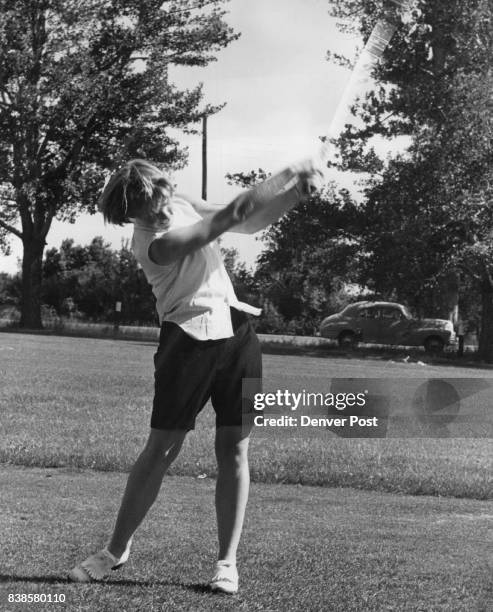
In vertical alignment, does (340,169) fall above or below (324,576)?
above

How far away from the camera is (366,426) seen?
1112 cm

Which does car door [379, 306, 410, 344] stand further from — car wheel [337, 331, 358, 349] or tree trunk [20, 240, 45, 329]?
tree trunk [20, 240, 45, 329]

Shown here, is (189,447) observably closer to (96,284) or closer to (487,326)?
(487,326)

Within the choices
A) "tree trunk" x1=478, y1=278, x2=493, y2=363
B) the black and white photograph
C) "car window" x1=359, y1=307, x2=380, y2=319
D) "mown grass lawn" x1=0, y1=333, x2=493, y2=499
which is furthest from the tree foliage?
"mown grass lawn" x1=0, y1=333, x2=493, y2=499

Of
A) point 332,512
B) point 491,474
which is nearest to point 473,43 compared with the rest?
point 491,474

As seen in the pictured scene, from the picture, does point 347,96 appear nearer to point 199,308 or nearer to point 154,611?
point 199,308

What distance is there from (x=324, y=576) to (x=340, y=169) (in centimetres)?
2505

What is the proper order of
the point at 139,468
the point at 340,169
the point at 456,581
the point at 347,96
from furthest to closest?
the point at 340,169 < the point at 456,581 < the point at 139,468 < the point at 347,96

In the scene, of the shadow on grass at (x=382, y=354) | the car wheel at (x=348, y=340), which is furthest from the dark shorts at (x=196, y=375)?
the car wheel at (x=348, y=340)

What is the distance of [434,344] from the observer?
3084 cm

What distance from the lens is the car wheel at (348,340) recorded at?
105ft

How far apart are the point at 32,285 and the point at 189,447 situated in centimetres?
2878

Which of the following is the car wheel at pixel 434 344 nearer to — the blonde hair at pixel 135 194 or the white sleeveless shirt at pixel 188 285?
the white sleeveless shirt at pixel 188 285

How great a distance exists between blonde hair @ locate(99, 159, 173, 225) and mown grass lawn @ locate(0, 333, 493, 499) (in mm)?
4335
